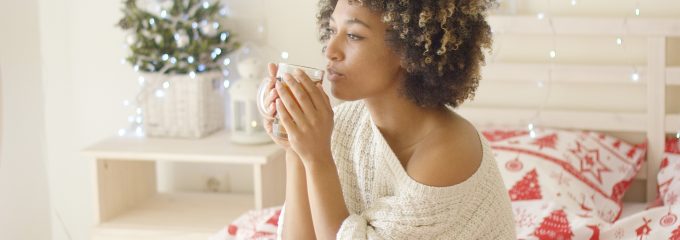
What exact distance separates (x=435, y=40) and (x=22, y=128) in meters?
1.96

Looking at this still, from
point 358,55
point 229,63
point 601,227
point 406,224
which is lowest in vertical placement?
point 601,227

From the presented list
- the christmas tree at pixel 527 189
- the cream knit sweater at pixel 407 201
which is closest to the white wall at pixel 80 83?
the christmas tree at pixel 527 189

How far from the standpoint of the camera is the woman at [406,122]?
4.44 feet

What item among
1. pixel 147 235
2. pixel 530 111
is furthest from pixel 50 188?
pixel 530 111

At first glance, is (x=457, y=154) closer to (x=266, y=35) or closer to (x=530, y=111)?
(x=530, y=111)

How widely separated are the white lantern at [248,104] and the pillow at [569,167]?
62 centimetres

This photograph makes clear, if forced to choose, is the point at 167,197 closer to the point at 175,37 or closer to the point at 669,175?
the point at 175,37

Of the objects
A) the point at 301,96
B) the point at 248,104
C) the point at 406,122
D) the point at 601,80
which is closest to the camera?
the point at 301,96

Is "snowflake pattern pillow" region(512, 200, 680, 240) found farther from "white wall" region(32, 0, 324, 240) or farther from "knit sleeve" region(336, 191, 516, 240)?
"white wall" region(32, 0, 324, 240)

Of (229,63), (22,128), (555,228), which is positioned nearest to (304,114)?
(555,228)

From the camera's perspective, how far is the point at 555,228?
202cm

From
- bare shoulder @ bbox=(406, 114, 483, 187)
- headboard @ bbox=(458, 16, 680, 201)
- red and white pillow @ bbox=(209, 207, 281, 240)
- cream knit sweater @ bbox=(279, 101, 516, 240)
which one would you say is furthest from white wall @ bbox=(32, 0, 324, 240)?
bare shoulder @ bbox=(406, 114, 483, 187)

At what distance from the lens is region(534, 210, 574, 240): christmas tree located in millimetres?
1988

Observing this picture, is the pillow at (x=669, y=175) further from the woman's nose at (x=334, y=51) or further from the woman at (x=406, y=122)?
the woman's nose at (x=334, y=51)
